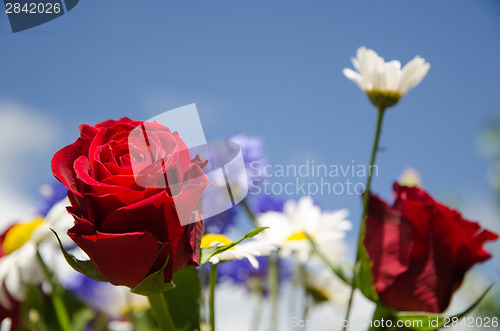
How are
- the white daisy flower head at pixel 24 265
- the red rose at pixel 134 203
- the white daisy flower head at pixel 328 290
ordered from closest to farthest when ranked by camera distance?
the red rose at pixel 134 203, the white daisy flower head at pixel 24 265, the white daisy flower head at pixel 328 290

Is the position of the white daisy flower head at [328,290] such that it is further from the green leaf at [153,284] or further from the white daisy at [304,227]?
the green leaf at [153,284]

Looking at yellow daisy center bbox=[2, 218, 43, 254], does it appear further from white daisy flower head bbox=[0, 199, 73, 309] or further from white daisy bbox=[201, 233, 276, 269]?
white daisy bbox=[201, 233, 276, 269]


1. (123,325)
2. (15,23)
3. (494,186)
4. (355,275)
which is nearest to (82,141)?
(355,275)

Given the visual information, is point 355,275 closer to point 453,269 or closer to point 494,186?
point 453,269

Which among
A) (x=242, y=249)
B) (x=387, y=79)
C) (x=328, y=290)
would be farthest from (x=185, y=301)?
(x=328, y=290)

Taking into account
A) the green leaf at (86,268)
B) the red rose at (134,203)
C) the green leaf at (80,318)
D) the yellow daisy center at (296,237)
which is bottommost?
the green leaf at (80,318)

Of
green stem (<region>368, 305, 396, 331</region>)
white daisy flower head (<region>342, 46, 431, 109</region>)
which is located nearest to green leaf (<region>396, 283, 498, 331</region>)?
green stem (<region>368, 305, 396, 331</region>)

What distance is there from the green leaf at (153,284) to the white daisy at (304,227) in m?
0.23

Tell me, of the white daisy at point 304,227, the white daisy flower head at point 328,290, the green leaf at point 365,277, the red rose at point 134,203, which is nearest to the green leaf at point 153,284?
the red rose at point 134,203

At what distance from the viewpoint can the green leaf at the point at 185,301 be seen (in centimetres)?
25

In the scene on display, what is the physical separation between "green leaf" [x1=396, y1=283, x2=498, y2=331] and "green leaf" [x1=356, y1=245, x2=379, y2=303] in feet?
0.06

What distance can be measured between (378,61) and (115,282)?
0.17 m

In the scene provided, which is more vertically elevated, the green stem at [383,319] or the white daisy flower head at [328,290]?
the green stem at [383,319]

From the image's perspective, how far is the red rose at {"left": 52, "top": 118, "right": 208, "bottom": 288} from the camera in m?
0.17
